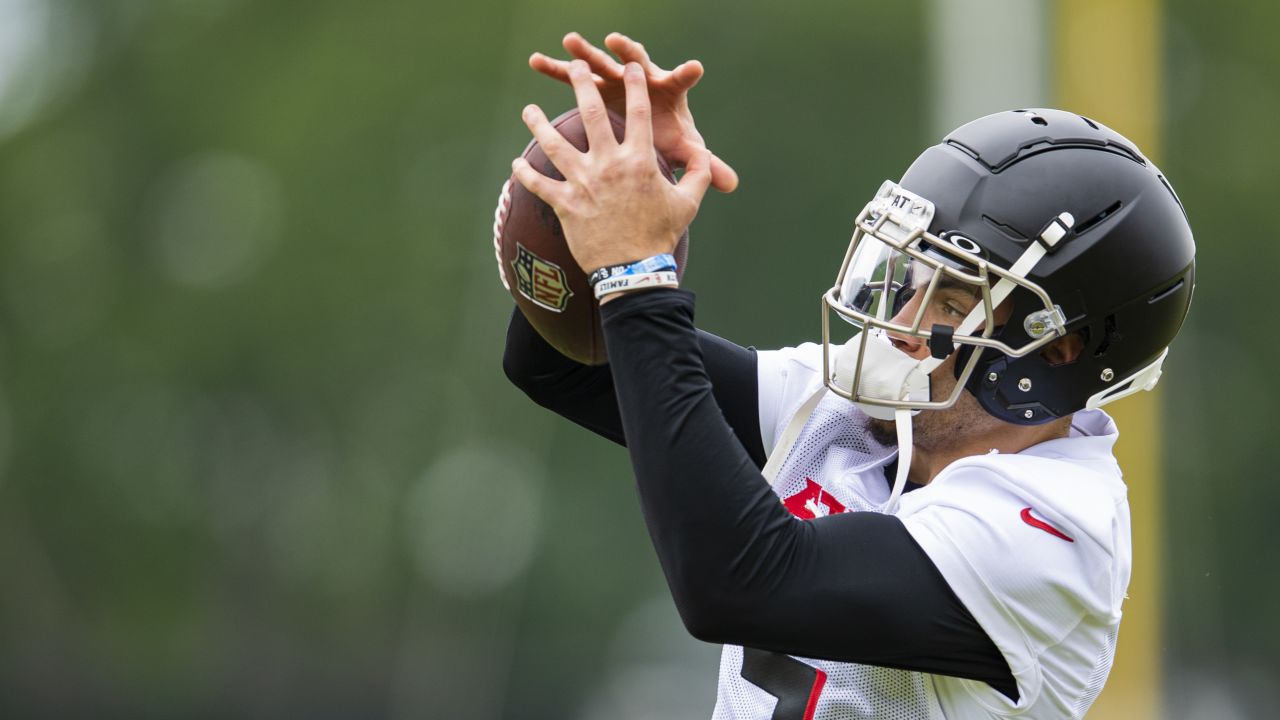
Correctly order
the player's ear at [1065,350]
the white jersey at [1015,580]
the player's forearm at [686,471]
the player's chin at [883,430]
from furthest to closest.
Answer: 1. the player's chin at [883,430]
2. the player's ear at [1065,350]
3. the white jersey at [1015,580]
4. the player's forearm at [686,471]

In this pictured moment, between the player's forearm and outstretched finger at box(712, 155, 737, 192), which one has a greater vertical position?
outstretched finger at box(712, 155, 737, 192)

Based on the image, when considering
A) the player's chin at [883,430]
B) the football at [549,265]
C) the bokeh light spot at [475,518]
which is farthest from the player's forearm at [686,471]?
the bokeh light spot at [475,518]

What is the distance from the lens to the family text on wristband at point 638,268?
122 cm

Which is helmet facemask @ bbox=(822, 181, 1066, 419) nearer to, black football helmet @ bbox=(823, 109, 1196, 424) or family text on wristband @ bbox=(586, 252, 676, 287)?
black football helmet @ bbox=(823, 109, 1196, 424)

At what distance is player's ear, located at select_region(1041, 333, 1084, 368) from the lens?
5.01 ft

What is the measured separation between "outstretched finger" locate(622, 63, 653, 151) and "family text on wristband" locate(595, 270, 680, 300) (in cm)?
14

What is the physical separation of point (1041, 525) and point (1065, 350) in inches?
11.6

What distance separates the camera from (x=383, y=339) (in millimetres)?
3891

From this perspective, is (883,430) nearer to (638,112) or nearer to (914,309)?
(914,309)

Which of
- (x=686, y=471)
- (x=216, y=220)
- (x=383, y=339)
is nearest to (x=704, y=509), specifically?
(x=686, y=471)

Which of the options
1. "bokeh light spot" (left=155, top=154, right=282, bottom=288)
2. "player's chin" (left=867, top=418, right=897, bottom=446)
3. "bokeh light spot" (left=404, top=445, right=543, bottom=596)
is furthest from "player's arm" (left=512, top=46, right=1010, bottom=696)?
"bokeh light spot" (left=155, top=154, right=282, bottom=288)

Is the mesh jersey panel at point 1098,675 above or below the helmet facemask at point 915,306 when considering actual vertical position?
below

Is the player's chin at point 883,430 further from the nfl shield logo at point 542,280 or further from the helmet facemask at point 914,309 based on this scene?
the nfl shield logo at point 542,280

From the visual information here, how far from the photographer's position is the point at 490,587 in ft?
12.3
